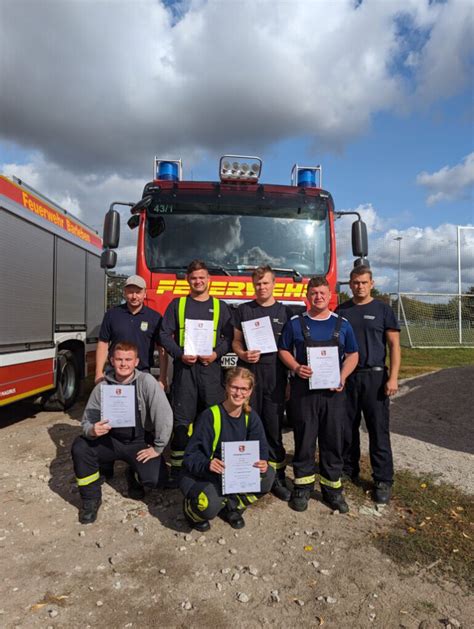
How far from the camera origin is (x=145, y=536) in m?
3.35

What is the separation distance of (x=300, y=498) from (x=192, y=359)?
1.42 metres

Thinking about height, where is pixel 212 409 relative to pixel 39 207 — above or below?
below

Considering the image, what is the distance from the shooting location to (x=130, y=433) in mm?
3854

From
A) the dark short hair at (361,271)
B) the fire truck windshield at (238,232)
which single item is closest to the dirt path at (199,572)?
the dark short hair at (361,271)

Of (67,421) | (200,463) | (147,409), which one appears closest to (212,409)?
(200,463)

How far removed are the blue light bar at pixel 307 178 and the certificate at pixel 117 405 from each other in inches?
148

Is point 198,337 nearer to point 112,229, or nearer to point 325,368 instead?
point 325,368

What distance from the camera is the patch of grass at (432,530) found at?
3.02m

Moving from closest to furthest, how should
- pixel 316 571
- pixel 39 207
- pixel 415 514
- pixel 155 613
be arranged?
pixel 155 613 → pixel 316 571 → pixel 415 514 → pixel 39 207

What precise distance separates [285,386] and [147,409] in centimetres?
116

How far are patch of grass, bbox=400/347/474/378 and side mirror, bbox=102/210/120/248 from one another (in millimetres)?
7890

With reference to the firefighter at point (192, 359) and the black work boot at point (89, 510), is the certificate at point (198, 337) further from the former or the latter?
the black work boot at point (89, 510)

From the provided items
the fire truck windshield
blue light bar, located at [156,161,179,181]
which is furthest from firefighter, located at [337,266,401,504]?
blue light bar, located at [156,161,179,181]

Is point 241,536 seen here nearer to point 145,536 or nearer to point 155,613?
point 145,536
